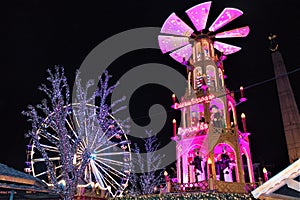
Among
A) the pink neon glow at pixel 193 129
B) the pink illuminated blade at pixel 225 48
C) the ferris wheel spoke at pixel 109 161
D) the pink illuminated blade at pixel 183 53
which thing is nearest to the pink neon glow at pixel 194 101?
the pink neon glow at pixel 193 129

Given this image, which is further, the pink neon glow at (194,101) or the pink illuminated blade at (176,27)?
the pink illuminated blade at (176,27)

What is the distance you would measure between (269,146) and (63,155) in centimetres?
2228

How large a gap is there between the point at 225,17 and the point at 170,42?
4.25 m

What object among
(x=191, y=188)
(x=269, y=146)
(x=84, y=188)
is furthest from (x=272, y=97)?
(x=84, y=188)

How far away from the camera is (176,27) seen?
64.5 ft

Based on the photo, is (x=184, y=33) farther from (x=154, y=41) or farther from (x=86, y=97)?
(x=86, y=97)

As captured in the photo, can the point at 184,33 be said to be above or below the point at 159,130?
above

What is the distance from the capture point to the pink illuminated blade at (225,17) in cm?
1910

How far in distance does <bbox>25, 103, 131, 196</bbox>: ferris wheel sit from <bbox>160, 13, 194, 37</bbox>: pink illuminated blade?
7.63 meters

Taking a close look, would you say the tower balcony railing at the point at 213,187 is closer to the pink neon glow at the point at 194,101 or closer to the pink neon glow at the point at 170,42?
the pink neon glow at the point at 194,101

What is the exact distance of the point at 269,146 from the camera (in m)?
29.2

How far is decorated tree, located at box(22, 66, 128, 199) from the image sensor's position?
16.2 metres

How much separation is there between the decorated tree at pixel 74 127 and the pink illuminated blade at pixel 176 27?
5.88 m

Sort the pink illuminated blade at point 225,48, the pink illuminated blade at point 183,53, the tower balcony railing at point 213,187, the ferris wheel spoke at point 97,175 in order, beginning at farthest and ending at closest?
the pink illuminated blade at point 183,53
the pink illuminated blade at point 225,48
the ferris wheel spoke at point 97,175
the tower balcony railing at point 213,187
